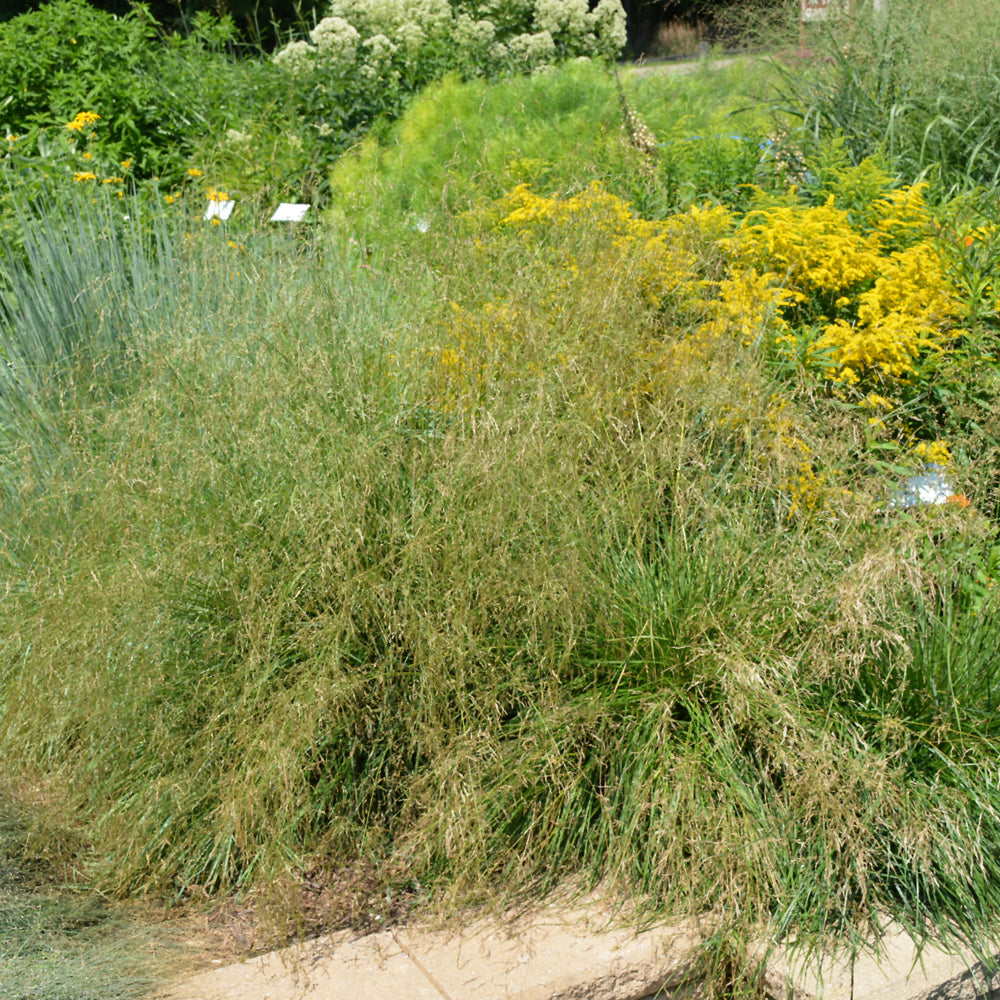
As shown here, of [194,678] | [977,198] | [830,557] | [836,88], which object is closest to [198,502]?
[194,678]

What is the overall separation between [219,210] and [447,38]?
3898mm

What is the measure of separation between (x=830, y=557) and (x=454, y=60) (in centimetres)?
611

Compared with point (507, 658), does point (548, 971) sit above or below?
below

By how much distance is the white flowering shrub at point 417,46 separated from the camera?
7363mm

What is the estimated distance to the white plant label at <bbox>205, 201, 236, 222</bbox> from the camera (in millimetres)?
4980

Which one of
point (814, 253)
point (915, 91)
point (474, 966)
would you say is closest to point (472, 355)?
point (814, 253)

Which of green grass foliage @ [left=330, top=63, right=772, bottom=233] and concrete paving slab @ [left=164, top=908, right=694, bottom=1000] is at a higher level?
green grass foliage @ [left=330, top=63, right=772, bottom=233]

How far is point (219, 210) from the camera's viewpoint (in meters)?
5.05

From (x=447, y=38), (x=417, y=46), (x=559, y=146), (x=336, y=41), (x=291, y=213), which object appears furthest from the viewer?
(x=447, y=38)

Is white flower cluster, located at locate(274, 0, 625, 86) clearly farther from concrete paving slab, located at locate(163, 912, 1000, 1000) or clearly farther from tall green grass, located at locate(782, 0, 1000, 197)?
concrete paving slab, located at locate(163, 912, 1000, 1000)

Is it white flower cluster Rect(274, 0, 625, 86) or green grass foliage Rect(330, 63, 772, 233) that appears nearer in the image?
green grass foliage Rect(330, 63, 772, 233)

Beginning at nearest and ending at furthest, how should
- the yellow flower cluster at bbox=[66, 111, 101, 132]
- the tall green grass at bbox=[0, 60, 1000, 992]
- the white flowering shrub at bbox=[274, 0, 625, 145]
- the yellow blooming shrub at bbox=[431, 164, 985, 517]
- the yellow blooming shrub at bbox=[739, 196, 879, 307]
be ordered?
the tall green grass at bbox=[0, 60, 1000, 992], the yellow blooming shrub at bbox=[431, 164, 985, 517], the yellow blooming shrub at bbox=[739, 196, 879, 307], the yellow flower cluster at bbox=[66, 111, 101, 132], the white flowering shrub at bbox=[274, 0, 625, 145]

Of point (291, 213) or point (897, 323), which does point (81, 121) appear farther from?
point (897, 323)

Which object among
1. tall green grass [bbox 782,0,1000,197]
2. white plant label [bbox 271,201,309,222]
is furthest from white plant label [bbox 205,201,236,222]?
tall green grass [bbox 782,0,1000,197]
